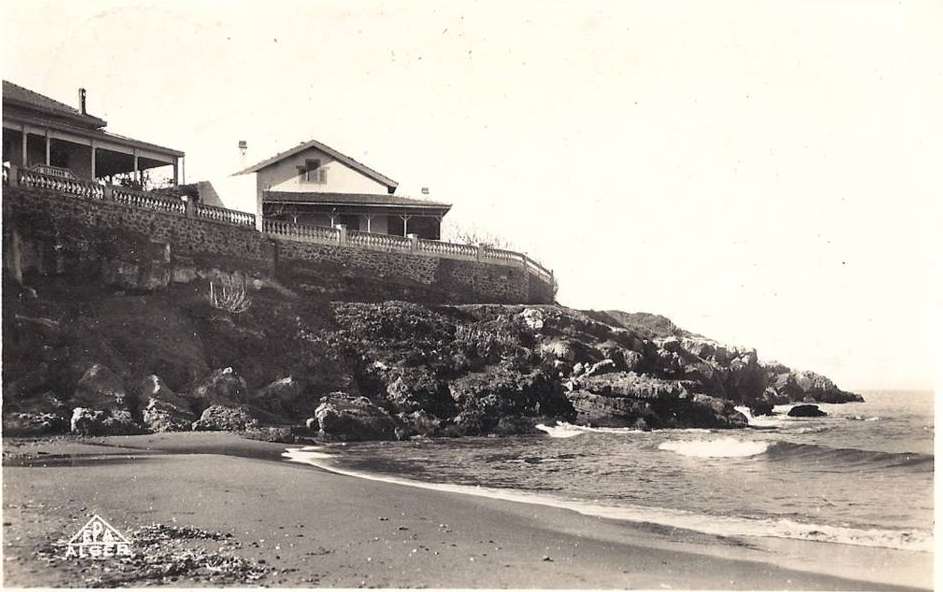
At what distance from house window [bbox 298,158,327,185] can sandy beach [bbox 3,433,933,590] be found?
44.3ft

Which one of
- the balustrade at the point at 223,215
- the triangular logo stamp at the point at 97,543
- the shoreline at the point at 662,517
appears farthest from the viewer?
the balustrade at the point at 223,215

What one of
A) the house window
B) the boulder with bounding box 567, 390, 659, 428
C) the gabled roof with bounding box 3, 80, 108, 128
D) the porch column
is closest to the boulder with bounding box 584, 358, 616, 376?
the boulder with bounding box 567, 390, 659, 428

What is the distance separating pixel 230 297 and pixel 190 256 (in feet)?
4.62

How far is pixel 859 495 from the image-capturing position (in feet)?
32.3

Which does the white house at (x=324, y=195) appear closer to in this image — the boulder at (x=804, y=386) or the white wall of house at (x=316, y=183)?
the white wall of house at (x=316, y=183)

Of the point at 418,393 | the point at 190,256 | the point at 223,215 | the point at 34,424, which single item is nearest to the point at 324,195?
the point at 223,215

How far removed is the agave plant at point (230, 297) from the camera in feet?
48.2

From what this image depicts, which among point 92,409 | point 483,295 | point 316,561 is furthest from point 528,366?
point 316,561

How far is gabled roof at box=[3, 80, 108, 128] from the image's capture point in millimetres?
10959

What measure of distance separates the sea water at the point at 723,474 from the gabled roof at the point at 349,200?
9245mm

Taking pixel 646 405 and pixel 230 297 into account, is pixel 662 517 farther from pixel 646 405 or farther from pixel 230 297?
pixel 230 297

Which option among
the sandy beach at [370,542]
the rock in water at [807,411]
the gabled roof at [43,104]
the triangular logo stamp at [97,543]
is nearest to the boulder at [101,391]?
the sandy beach at [370,542]

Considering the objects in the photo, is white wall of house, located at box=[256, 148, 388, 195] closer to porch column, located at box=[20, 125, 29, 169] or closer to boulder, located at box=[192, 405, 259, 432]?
porch column, located at box=[20, 125, 29, 169]

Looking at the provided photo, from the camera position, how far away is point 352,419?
45.3ft
